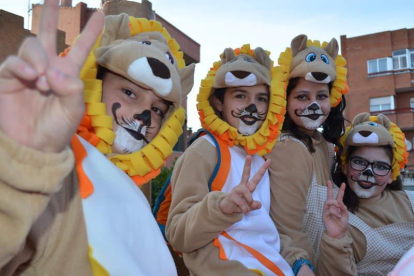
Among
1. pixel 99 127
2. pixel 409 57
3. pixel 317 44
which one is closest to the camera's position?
pixel 99 127

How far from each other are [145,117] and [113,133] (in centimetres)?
16

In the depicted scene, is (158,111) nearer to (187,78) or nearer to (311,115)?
(187,78)

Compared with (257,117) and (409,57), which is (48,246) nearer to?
(257,117)

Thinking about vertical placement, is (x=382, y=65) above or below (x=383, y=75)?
above

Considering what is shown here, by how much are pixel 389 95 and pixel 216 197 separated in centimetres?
1951

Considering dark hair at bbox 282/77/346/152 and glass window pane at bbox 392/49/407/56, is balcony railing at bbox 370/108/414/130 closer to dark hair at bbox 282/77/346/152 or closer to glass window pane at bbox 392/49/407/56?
glass window pane at bbox 392/49/407/56

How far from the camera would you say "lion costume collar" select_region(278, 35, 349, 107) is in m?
2.58

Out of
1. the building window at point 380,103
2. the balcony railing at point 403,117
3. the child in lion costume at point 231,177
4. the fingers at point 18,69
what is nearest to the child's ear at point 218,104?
the child in lion costume at point 231,177

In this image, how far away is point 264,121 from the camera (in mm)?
2305

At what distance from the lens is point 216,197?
1713mm

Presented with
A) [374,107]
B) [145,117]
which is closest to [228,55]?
[145,117]

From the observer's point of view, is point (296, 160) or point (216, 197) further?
point (296, 160)

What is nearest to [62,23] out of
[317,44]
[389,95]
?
[317,44]

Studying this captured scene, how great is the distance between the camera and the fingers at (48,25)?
37.6 inches
